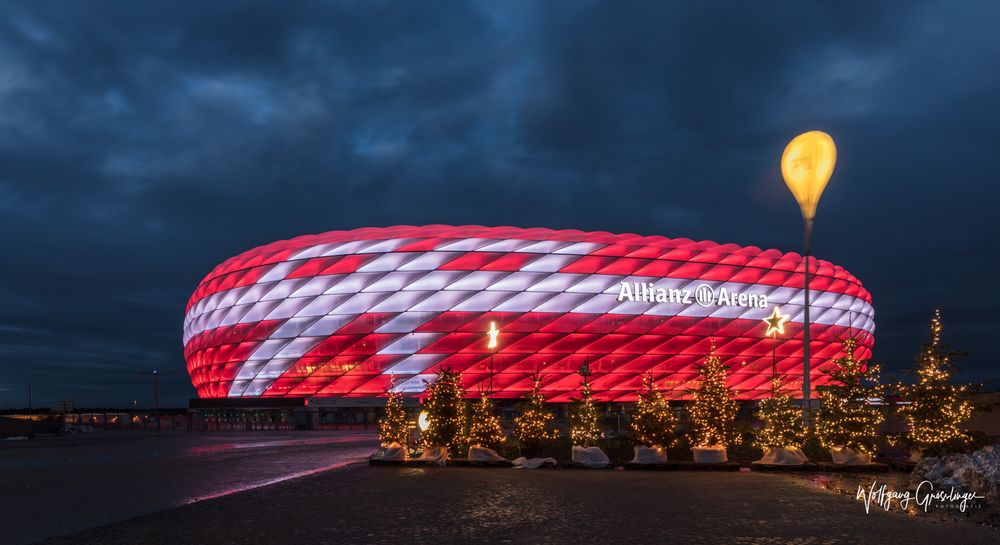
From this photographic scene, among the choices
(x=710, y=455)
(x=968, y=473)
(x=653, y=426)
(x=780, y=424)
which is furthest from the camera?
(x=780, y=424)

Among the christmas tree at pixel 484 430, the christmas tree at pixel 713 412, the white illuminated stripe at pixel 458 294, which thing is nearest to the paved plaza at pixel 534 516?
the christmas tree at pixel 713 412

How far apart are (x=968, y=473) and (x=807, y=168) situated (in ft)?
29.5

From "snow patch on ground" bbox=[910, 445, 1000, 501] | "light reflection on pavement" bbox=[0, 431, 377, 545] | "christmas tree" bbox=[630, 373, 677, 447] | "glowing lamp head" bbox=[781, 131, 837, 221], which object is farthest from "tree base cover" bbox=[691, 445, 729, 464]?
"light reflection on pavement" bbox=[0, 431, 377, 545]

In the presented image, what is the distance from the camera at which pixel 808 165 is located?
19.8 metres

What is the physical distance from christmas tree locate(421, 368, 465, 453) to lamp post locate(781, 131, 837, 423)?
9.65 metres

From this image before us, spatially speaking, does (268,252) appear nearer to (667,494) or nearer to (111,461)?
(111,461)

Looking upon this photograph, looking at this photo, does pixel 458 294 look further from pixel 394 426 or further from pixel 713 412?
pixel 713 412

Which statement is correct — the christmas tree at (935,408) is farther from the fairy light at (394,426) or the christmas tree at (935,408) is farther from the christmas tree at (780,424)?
the fairy light at (394,426)

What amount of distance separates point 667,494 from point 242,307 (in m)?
50.5

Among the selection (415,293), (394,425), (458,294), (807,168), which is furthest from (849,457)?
(415,293)

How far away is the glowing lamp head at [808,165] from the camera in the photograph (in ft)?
63.9

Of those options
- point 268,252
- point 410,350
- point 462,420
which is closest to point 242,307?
point 268,252

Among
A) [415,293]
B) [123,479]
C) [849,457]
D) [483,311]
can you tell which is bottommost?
[849,457]

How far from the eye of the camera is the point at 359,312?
54125mm
